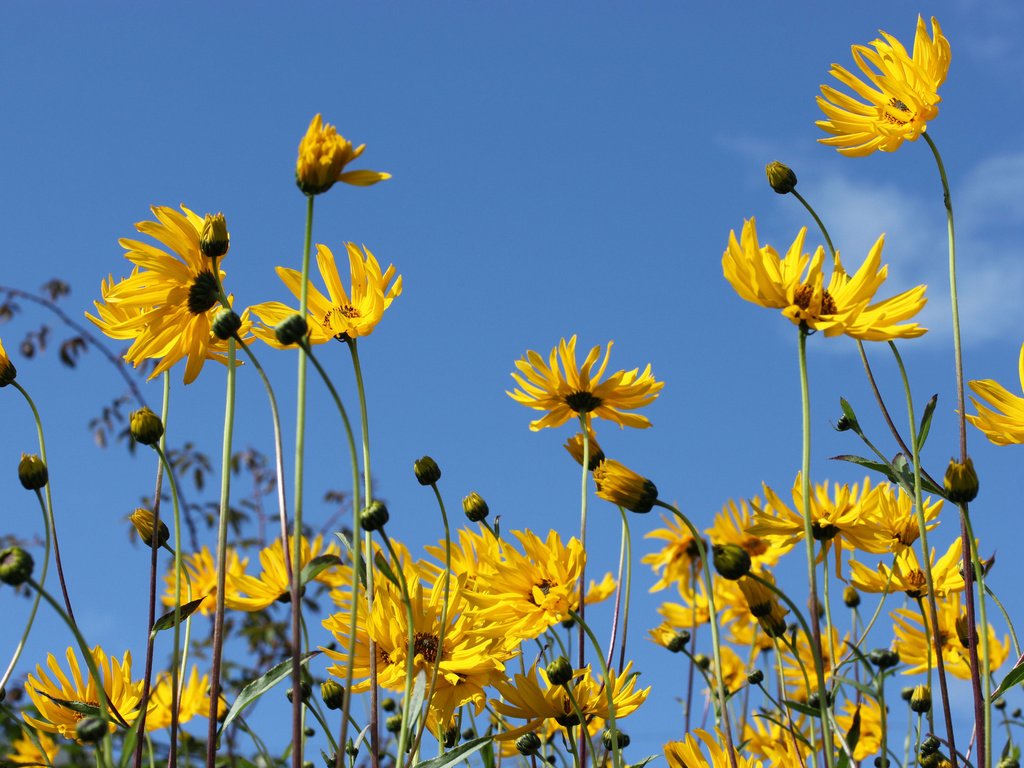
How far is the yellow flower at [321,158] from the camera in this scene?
165 cm

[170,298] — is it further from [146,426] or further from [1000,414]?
[1000,414]

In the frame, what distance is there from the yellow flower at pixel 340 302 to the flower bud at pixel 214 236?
37 centimetres

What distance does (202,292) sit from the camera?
213 cm

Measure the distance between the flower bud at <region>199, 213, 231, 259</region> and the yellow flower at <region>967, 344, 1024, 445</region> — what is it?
55.4 inches

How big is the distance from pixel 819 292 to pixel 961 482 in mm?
398

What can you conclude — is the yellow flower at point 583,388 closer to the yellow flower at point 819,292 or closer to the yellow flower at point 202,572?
the yellow flower at point 819,292

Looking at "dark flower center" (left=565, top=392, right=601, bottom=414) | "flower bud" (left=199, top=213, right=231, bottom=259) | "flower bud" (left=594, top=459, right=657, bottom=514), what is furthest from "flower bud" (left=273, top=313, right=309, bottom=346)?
"dark flower center" (left=565, top=392, right=601, bottom=414)

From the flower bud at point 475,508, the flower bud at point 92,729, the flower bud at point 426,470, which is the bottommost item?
the flower bud at point 92,729

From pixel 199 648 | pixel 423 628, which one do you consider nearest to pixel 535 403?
pixel 423 628

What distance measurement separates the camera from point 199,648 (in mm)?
6027

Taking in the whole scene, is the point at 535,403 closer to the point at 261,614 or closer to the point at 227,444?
the point at 227,444

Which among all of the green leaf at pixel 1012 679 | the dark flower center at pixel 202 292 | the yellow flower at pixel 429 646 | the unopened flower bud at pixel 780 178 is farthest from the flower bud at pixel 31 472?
the green leaf at pixel 1012 679

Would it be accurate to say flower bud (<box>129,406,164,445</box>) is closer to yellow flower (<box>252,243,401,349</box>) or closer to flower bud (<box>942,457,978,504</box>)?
yellow flower (<box>252,243,401,349</box>)

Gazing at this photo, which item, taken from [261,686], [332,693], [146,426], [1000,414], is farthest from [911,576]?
[146,426]
